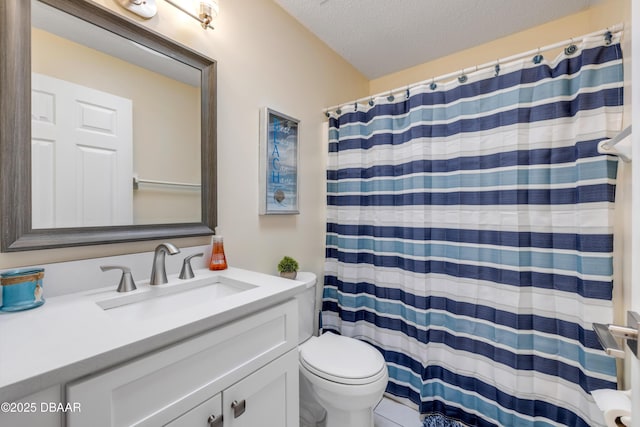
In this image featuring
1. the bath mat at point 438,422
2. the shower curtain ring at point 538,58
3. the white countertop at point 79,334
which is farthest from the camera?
the bath mat at point 438,422

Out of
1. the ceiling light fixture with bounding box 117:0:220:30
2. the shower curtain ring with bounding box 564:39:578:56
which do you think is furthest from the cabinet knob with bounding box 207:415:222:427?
the shower curtain ring with bounding box 564:39:578:56

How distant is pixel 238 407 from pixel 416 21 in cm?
221

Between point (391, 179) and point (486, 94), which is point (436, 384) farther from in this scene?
point (486, 94)

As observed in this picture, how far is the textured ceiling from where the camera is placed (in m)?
1.57

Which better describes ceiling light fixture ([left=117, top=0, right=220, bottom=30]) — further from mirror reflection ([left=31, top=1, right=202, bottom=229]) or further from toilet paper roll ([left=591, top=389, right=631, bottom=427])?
toilet paper roll ([left=591, top=389, right=631, bottom=427])

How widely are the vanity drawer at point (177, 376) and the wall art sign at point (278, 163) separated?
2.48ft

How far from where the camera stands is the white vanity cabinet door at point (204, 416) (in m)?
0.67

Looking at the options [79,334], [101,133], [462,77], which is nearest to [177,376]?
[79,334]

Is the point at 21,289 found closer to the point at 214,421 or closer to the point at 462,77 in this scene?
the point at 214,421

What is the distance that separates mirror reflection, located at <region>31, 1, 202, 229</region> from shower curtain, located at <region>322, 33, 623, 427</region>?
1.12 metres

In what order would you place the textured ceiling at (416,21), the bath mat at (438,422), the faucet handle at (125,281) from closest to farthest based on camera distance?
the faucet handle at (125,281) → the bath mat at (438,422) → the textured ceiling at (416,21)

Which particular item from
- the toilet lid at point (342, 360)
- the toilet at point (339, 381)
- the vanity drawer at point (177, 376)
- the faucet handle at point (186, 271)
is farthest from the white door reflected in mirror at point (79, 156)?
the toilet lid at point (342, 360)

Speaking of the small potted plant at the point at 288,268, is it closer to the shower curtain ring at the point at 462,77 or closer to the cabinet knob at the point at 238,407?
the cabinet knob at the point at 238,407

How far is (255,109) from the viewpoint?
1.48 metres
